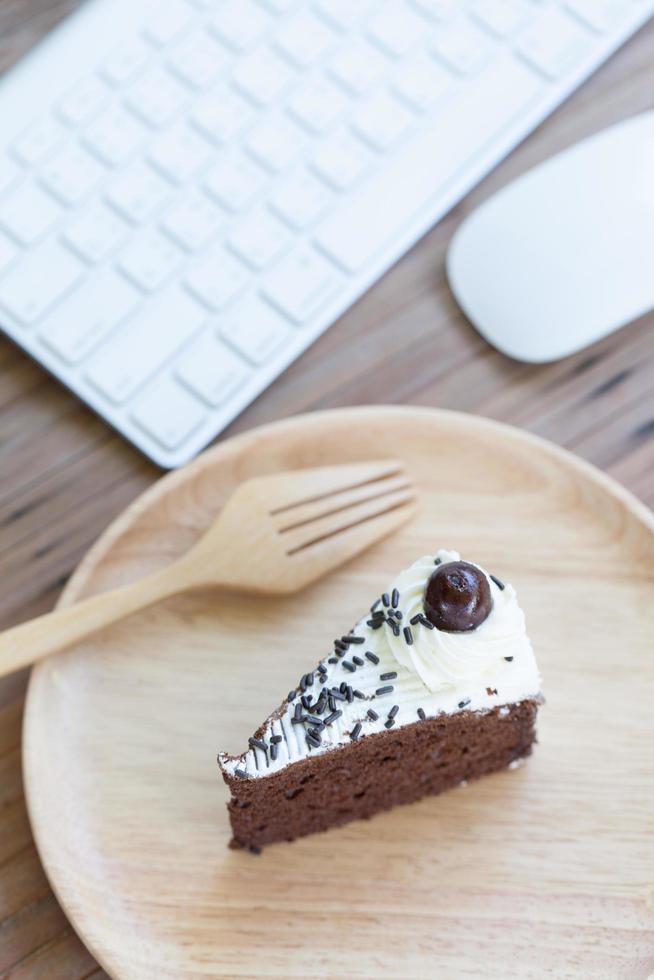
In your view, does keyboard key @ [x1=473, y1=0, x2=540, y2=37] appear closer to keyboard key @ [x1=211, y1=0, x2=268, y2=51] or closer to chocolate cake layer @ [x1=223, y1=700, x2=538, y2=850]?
keyboard key @ [x1=211, y1=0, x2=268, y2=51]

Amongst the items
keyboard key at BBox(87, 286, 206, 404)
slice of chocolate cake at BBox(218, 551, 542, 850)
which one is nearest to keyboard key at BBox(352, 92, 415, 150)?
keyboard key at BBox(87, 286, 206, 404)

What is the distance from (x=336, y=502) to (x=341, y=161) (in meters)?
0.47

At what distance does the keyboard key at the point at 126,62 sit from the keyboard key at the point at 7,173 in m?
0.18

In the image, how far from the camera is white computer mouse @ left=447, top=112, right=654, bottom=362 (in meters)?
1.45

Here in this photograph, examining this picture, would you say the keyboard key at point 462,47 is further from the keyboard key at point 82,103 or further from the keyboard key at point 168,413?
the keyboard key at point 168,413

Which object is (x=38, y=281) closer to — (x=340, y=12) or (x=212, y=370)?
(x=212, y=370)

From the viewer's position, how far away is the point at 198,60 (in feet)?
5.20

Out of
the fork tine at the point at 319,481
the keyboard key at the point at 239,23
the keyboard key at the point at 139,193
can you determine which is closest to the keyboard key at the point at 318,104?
the keyboard key at the point at 239,23

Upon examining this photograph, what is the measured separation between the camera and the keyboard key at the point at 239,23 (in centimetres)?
159

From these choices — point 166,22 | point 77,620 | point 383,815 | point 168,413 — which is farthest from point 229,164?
point 383,815

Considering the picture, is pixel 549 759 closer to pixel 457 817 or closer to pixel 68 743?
pixel 457 817

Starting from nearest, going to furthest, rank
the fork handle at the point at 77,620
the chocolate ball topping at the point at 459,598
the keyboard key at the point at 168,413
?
the chocolate ball topping at the point at 459,598 < the fork handle at the point at 77,620 < the keyboard key at the point at 168,413

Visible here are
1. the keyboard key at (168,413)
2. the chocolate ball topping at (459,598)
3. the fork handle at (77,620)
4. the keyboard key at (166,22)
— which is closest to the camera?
the chocolate ball topping at (459,598)

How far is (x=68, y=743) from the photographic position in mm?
1426
